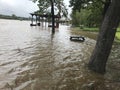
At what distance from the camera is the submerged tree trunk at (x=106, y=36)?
8643mm

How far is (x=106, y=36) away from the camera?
9.01m

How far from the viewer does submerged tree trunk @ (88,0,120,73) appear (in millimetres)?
8643

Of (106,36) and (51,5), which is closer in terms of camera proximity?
(106,36)

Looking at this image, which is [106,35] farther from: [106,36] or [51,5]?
[51,5]

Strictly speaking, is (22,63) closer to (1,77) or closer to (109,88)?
(1,77)

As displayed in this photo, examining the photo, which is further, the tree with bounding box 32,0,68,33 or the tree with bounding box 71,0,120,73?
the tree with bounding box 32,0,68,33

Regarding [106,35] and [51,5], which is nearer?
[106,35]

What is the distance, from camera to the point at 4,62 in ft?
33.2

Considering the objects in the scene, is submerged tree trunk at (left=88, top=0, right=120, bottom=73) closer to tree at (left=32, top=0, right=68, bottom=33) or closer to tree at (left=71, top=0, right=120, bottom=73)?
tree at (left=71, top=0, right=120, bottom=73)

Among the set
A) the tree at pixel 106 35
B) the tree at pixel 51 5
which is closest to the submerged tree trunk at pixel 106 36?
the tree at pixel 106 35

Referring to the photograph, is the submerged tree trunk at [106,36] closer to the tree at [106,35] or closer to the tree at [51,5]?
the tree at [106,35]

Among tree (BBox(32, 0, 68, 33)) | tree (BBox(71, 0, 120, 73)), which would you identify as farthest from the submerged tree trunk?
tree (BBox(32, 0, 68, 33))

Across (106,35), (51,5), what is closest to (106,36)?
(106,35)

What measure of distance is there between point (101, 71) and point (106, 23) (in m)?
2.46
